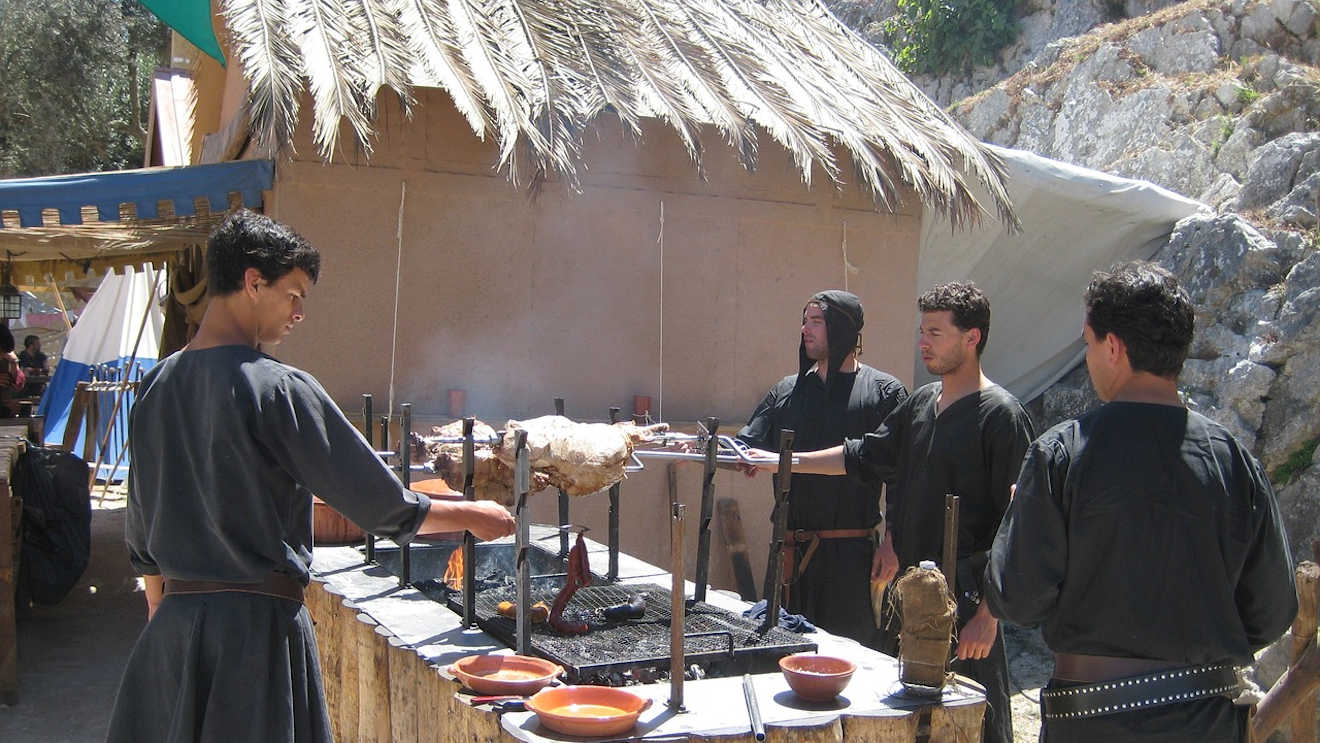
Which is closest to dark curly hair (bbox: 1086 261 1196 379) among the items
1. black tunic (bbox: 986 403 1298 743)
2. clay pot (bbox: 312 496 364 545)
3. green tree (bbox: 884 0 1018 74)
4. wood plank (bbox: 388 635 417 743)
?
black tunic (bbox: 986 403 1298 743)

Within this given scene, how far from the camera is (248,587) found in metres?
2.45

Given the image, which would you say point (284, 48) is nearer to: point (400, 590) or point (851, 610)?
point (400, 590)

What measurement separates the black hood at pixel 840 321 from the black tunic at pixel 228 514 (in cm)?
275

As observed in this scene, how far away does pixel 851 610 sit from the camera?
4660 mm

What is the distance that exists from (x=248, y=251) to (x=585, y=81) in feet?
13.3

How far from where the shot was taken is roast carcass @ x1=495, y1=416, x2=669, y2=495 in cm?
347

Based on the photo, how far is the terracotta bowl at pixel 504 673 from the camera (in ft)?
9.09

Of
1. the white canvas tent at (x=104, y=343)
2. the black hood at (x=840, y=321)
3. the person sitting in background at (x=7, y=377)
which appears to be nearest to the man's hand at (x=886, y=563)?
the black hood at (x=840, y=321)

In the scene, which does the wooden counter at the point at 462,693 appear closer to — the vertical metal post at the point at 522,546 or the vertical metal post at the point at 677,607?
the vertical metal post at the point at 677,607

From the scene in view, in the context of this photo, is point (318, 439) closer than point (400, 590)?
Yes

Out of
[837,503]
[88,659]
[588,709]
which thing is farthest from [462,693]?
[88,659]

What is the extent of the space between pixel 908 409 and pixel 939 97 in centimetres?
1828

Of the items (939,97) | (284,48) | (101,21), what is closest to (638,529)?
(284,48)

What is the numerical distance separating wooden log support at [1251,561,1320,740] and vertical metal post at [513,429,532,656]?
3.15 meters
